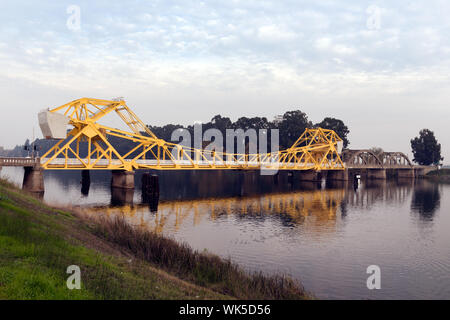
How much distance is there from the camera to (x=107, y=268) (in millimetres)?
12930

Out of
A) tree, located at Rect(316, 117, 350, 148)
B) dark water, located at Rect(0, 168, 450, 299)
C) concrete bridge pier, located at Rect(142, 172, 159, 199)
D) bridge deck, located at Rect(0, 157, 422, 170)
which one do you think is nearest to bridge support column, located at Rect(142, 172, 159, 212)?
concrete bridge pier, located at Rect(142, 172, 159, 199)

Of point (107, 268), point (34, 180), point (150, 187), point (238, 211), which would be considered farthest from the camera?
point (150, 187)

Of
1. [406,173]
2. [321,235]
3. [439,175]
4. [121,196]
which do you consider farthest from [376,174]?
[321,235]

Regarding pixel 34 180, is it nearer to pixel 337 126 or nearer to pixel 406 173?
pixel 337 126

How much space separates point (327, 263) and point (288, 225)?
1281cm

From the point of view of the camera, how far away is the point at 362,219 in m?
40.0

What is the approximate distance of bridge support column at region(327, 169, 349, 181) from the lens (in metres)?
105

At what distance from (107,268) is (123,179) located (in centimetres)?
5068

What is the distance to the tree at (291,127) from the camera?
13388 centimetres

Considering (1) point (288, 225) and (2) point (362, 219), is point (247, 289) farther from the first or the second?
(2) point (362, 219)

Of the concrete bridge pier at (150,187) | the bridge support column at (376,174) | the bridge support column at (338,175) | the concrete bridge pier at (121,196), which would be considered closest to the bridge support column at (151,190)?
the concrete bridge pier at (150,187)

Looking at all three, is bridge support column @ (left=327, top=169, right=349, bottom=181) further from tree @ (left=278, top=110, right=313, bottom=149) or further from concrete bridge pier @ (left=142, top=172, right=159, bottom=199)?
concrete bridge pier @ (left=142, top=172, right=159, bottom=199)

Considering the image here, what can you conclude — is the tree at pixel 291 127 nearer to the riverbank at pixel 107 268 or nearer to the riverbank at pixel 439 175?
the riverbank at pixel 439 175

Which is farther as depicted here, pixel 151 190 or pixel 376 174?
pixel 376 174
